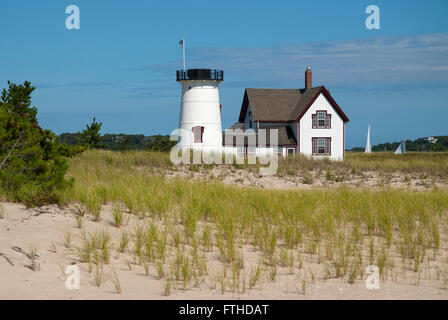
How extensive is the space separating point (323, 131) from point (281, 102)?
506 cm

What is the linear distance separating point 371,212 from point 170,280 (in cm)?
604

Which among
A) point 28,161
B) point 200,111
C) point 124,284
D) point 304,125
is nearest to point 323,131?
point 304,125

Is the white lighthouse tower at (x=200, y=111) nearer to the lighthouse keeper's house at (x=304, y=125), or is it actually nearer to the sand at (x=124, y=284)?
the lighthouse keeper's house at (x=304, y=125)

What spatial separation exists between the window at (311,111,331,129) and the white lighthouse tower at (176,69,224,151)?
857 centimetres

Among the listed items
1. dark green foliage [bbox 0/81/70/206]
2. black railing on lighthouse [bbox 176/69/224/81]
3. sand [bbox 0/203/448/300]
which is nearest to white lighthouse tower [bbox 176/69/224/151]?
black railing on lighthouse [bbox 176/69/224/81]

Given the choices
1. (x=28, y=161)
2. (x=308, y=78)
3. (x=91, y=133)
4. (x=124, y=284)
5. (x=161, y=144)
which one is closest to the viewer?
(x=124, y=284)

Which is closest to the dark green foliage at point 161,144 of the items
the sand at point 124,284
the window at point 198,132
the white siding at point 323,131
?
the window at point 198,132

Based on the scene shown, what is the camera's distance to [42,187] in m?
11.3

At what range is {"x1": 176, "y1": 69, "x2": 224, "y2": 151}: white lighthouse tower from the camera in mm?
39531

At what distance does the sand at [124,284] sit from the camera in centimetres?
679

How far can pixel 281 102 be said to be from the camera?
44.5 metres

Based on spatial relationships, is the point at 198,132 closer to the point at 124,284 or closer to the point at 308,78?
the point at 308,78

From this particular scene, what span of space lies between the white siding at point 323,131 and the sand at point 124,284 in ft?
111
